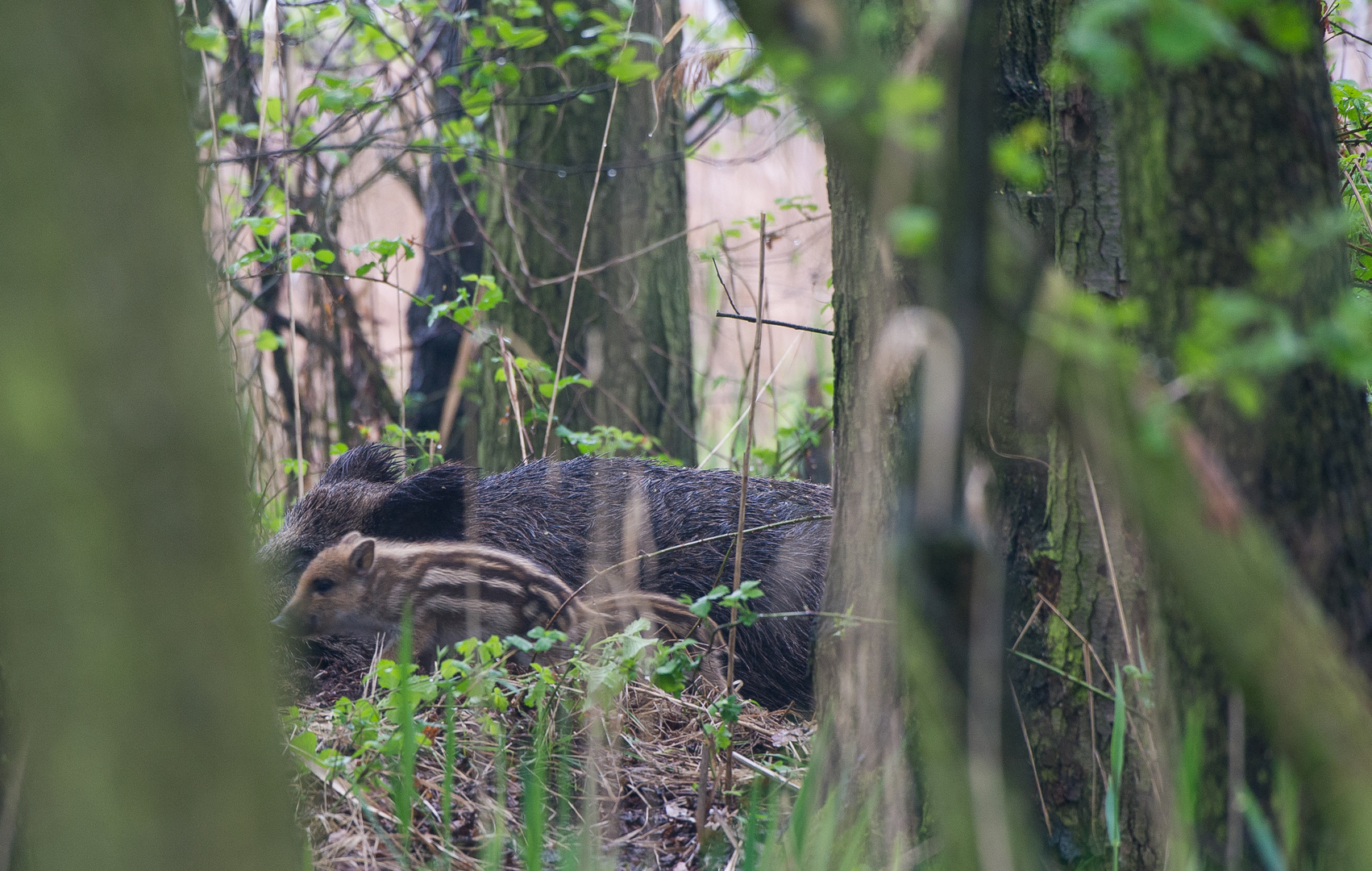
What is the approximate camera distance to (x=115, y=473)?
1.34m

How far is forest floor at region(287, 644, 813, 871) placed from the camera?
7.63 feet

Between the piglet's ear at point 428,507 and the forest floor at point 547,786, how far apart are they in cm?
116

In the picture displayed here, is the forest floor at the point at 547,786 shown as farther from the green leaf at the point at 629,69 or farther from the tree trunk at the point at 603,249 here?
the tree trunk at the point at 603,249

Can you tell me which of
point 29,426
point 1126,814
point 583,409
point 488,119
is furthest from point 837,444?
point 488,119

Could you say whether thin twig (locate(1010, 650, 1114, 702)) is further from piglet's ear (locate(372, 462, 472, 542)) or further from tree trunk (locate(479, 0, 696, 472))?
tree trunk (locate(479, 0, 696, 472))

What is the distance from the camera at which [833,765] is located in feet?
8.31

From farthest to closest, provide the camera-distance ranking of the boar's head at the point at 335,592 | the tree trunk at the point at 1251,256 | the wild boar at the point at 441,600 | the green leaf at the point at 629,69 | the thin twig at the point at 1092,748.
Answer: the boar's head at the point at 335,592, the green leaf at the point at 629,69, the wild boar at the point at 441,600, the thin twig at the point at 1092,748, the tree trunk at the point at 1251,256

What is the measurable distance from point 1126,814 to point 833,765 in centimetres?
61

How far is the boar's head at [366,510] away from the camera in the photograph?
4.53m

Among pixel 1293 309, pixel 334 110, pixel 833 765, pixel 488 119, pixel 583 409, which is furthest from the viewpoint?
pixel 488 119

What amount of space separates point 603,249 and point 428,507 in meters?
2.27

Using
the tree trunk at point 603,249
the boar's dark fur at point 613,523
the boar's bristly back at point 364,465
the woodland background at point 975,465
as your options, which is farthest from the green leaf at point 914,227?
the tree trunk at point 603,249

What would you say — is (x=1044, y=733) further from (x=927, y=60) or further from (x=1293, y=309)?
(x=927, y=60)

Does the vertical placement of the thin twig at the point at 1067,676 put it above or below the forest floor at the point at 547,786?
above
